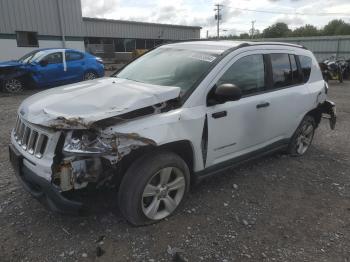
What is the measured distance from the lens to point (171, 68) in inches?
148

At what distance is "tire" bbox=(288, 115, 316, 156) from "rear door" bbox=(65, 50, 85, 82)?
9.57m

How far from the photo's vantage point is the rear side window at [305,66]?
480 centimetres

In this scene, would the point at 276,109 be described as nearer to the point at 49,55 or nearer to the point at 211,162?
the point at 211,162

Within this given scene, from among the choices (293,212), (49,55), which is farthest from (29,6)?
(293,212)

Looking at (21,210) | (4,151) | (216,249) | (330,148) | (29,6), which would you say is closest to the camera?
(216,249)

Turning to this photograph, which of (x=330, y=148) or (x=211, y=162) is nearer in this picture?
(x=211, y=162)

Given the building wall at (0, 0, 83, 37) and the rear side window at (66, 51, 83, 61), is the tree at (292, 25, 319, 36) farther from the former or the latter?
the rear side window at (66, 51, 83, 61)

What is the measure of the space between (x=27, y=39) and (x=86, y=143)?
20111 mm

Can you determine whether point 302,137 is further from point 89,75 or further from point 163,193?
point 89,75

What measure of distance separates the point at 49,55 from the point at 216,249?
Result: 1089 centimetres

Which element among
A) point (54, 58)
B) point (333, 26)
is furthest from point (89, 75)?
point (333, 26)

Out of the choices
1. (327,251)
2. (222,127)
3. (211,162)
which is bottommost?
(327,251)

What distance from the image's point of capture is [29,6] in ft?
63.9

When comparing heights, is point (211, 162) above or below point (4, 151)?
above
